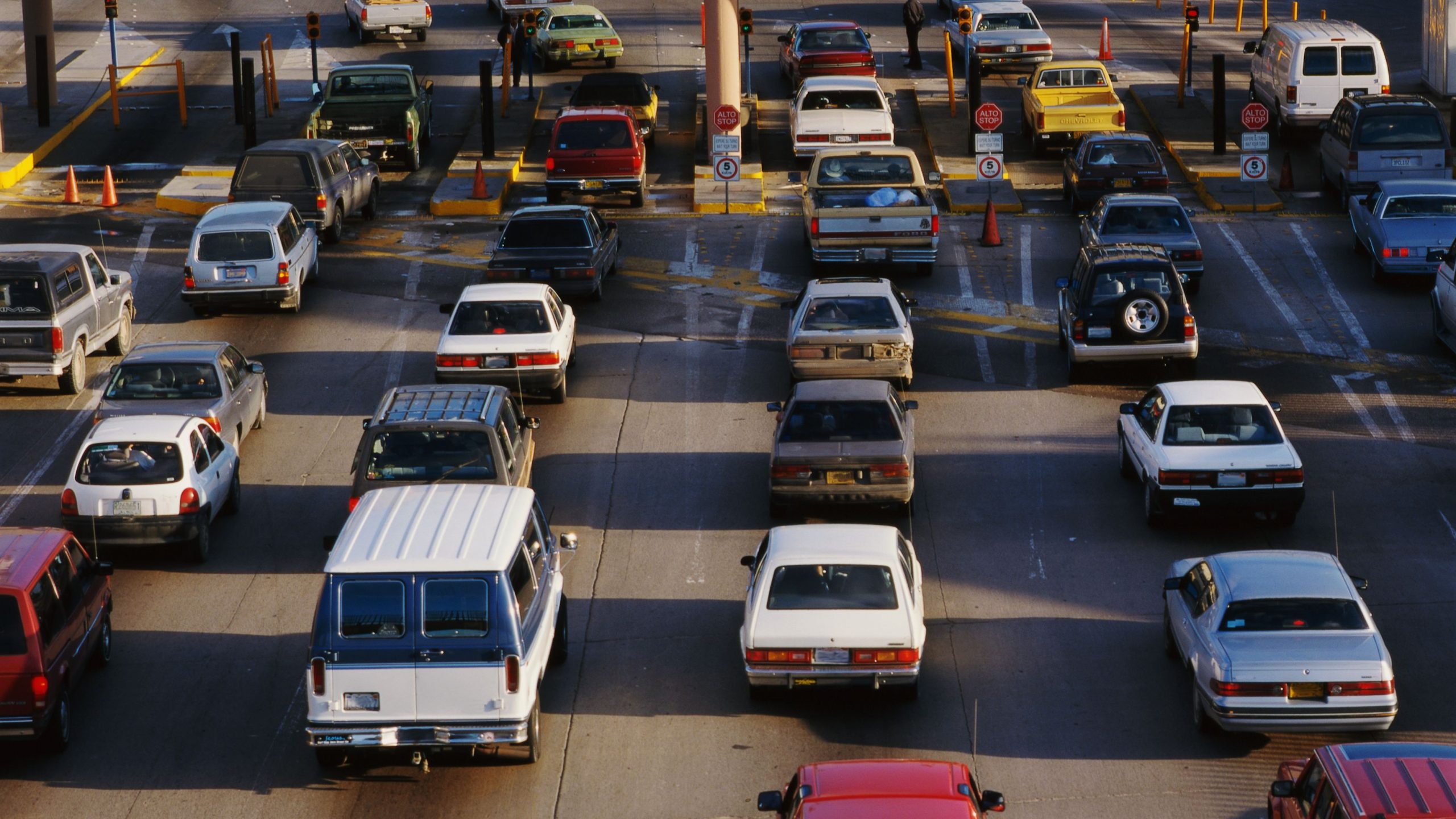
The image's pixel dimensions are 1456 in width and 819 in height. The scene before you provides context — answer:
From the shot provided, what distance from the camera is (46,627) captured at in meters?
14.1

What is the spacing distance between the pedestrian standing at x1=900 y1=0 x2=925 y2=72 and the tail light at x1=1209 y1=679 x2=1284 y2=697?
34.0 meters

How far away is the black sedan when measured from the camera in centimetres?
2659

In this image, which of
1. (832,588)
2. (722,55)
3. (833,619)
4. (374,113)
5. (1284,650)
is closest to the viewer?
(1284,650)

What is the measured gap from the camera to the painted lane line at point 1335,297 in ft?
83.7

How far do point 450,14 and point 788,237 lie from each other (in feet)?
87.3

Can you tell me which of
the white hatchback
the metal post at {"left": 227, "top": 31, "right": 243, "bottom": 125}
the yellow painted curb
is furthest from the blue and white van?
the metal post at {"left": 227, "top": 31, "right": 243, "bottom": 125}

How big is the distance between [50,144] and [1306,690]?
107 feet

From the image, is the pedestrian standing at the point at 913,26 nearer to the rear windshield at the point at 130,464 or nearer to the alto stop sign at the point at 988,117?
the alto stop sign at the point at 988,117

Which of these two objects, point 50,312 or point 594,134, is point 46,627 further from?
point 594,134

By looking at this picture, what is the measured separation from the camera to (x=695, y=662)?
15.8 m

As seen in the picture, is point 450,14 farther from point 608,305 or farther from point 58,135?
point 608,305

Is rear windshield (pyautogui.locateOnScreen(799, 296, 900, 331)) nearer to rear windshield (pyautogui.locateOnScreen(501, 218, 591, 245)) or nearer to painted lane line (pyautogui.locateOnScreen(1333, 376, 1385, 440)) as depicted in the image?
rear windshield (pyautogui.locateOnScreen(501, 218, 591, 245))

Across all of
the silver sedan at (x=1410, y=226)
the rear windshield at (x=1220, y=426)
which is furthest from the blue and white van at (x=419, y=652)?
the silver sedan at (x=1410, y=226)

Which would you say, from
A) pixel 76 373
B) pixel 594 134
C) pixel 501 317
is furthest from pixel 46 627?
pixel 594 134
